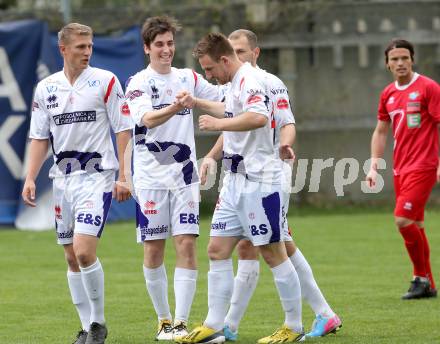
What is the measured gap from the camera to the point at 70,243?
7695mm

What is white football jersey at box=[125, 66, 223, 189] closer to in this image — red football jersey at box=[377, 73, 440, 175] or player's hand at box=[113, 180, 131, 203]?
player's hand at box=[113, 180, 131, 203]

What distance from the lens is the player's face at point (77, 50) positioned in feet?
24.8

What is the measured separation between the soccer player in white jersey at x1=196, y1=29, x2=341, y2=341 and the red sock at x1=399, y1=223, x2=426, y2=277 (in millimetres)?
2005

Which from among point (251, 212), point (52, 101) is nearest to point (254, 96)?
point (251, 212)

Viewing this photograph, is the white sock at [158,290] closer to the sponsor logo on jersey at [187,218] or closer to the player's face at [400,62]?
the sponsor logo on jersey at [187,218]

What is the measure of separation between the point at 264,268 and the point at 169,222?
403 centimetres

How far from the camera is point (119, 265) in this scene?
12188mm

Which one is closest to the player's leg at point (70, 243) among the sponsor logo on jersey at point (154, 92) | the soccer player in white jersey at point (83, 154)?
the soccer player in white jersey at point (83, 154)

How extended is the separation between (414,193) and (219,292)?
9.26 feet

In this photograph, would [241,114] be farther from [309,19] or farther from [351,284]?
[309,19]

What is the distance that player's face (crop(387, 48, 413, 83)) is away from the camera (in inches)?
379

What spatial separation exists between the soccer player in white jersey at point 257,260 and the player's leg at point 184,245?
20 cm

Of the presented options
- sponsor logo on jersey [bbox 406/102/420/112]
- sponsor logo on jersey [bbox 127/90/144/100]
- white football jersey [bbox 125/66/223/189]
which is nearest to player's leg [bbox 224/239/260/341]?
white football jersey [bbox 125/66/223/189]

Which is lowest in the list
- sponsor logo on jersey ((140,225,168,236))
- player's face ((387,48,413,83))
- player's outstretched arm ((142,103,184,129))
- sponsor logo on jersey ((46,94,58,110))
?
sponsor logo on jersey ((140,225,168,236))
